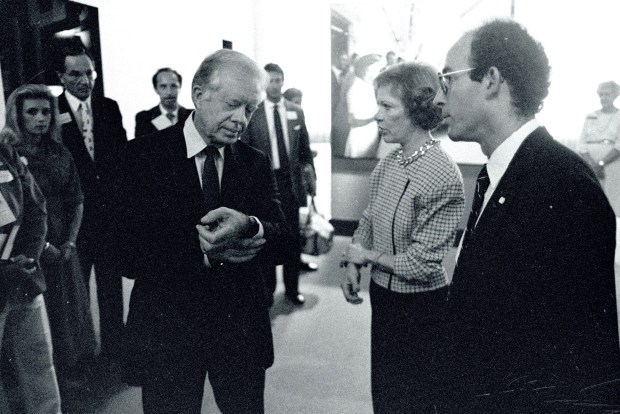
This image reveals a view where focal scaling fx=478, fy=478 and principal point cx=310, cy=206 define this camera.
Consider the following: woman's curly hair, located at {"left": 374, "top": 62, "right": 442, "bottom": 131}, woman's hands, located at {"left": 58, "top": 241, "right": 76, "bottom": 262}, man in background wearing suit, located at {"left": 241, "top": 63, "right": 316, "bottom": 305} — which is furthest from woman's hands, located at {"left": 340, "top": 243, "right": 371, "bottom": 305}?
woman's hands, located at {"left": 58, "top": 241, "right": 76, "bottom": 262}

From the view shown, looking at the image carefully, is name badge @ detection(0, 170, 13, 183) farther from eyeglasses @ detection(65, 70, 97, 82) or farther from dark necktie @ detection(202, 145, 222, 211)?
dark necktie @ detection(202, 145, 222, 211)

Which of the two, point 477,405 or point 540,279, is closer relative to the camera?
point 540,279

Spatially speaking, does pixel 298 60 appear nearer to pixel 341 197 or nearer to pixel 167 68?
pixel 167 68

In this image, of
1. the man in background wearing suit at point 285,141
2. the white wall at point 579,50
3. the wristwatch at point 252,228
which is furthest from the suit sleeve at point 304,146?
the white wall at point 579,50

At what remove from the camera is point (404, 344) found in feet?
4.62

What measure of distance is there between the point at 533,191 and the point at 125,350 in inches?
41.5

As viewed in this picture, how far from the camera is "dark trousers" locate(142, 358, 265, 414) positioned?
1250 millimetres

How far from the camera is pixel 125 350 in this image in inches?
49.6

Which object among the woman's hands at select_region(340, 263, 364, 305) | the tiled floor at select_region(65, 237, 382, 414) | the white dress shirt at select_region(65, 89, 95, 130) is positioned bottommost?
the tiled floor at select_region(65, 237, 382, 414)

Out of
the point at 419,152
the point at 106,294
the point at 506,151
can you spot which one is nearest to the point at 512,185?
the point at 506,151

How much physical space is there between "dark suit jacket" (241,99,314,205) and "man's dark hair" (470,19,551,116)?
79cm

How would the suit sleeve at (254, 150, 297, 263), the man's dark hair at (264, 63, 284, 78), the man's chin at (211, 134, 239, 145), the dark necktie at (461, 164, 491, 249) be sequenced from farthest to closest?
the man's dark hair at (264, 63, 284, 78)
the suit sleeve at (254, 150, 297, 263)
the man's chin at (211, 134, 239, 145)
the dark necktie at (461, 164, 491, 249)

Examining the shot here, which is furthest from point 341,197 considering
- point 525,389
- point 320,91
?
point 525,389

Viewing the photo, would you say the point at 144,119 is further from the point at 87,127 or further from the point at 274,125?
the point at 274,125
